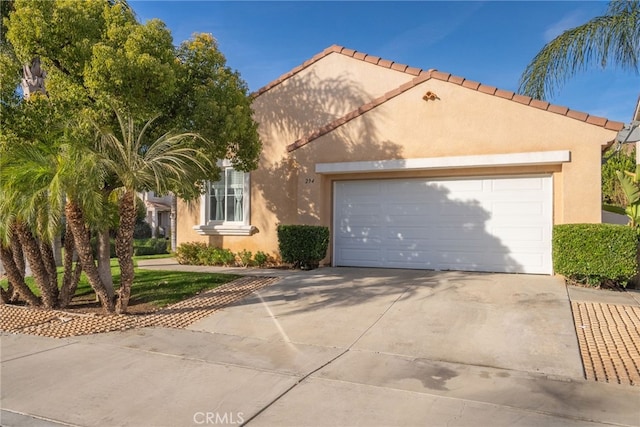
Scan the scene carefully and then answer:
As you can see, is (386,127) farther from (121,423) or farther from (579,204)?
(121,423)

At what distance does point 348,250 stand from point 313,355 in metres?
6.38

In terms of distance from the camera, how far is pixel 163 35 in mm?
7098

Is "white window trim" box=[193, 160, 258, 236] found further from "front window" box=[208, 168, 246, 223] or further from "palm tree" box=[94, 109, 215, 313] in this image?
"palm tree" box=[94, 109, 215, 313]

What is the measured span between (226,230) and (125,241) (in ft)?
18.9

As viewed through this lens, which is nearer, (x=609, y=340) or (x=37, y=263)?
(x=609, y=340)

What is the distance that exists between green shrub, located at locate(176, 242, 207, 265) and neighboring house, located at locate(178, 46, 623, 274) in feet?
1.16

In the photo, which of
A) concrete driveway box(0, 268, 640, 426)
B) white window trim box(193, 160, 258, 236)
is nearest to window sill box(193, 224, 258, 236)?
white window trim box(193, 160, 258, 236)

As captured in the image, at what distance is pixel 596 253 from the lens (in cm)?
792

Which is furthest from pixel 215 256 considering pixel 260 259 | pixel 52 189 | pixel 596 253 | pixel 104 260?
pixel 596 253

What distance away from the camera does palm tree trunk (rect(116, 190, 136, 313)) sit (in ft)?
22.1

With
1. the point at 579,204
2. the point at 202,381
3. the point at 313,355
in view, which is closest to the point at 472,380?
the point at 313,355

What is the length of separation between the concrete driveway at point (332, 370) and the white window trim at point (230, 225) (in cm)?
507

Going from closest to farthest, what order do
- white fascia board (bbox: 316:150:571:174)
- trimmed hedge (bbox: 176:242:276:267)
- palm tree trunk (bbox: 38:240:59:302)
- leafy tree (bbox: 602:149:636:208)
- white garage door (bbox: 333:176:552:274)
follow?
palm tree trunk (bbox: 38:240:59:302) < white fascia board (bbox: 316:150:571:174) < white garage door (bbox: 333:176:552:274) < trimmed hedge (bbox: 176:242:276:267) < leafy tree (bbox: 602:149:636:208)

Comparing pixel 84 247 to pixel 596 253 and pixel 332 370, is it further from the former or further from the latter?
pixel 596 253
